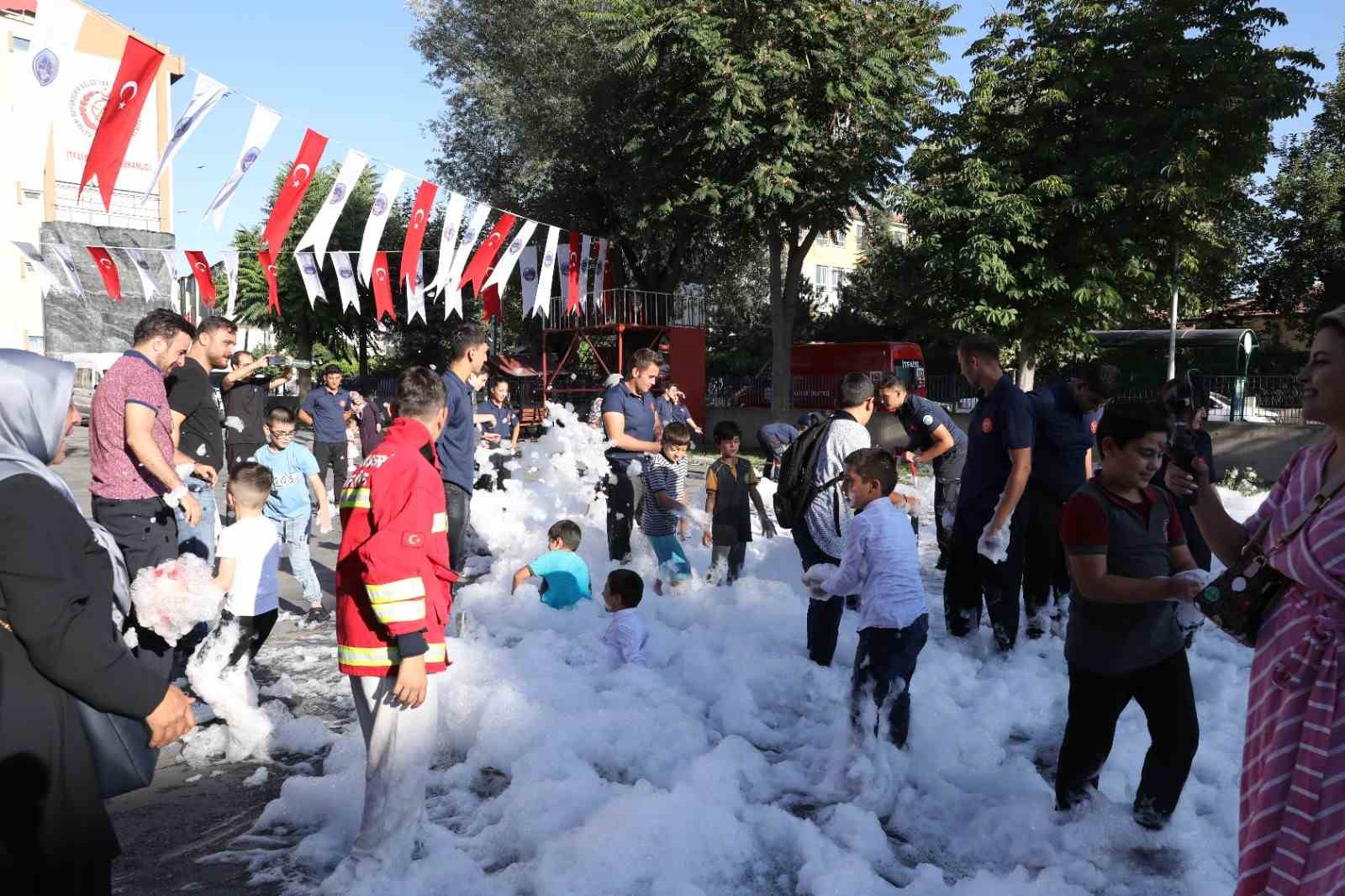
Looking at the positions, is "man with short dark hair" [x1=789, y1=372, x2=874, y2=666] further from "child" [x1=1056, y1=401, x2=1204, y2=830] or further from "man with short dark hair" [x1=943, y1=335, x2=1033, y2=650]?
"child" [x1=1056, y1=401, x2=1204, y2=830]

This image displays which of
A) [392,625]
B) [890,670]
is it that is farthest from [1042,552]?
[392,625]

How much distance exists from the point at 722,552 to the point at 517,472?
21.9 ft

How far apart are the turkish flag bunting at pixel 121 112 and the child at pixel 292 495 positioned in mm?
4168

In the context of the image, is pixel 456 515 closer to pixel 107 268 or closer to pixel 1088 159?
pixel 107 268

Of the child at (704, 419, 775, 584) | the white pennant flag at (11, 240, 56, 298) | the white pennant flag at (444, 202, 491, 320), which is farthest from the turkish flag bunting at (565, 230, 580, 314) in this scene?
the child at (704, 419, 775, 584)

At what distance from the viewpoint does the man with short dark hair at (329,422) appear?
11.7 meters

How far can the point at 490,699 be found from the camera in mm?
5203

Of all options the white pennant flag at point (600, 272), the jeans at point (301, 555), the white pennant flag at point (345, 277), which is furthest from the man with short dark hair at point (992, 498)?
the white pennant flag at point (600, 272)

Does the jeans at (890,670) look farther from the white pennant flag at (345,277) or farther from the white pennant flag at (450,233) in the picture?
the white pennant flag at (345,277)

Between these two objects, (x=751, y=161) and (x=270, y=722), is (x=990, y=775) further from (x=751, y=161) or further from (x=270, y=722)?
(x=751, y=161)

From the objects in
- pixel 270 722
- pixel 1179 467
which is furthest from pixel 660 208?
pixel 1179 467

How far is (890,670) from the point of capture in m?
4.61

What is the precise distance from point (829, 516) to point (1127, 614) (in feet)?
8.58

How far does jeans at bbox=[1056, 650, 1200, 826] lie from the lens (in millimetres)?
3604
